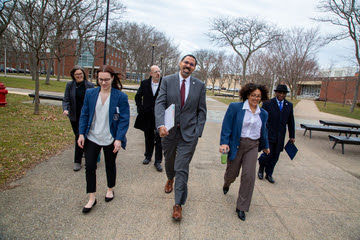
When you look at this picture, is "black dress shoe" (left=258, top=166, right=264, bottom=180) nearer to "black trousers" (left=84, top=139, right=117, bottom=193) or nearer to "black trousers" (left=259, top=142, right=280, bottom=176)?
"black trousers" (left=259, top=142, right=280, bottom=176)

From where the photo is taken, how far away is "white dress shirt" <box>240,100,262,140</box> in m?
3.11

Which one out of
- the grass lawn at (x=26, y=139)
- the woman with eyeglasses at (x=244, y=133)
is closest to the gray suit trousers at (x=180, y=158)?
the woman with eyeglasses at (x=244, y=133)

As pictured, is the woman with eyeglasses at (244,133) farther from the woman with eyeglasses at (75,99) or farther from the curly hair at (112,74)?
the woman with eyeglasses at (75,99)

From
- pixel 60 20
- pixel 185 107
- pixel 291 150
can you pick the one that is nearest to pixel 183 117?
pixel 185 107

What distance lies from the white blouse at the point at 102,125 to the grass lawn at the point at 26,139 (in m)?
1.70

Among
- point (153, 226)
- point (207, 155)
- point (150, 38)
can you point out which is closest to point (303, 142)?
point (207, 155)

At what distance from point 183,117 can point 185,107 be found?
134mm

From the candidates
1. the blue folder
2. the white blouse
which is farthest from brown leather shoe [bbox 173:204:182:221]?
the blue folder

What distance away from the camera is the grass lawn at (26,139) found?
4.02 meters

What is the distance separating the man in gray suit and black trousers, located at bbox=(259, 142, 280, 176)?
1.96m

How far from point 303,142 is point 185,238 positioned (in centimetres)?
726

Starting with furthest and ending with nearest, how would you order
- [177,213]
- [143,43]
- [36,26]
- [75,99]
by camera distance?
[143,43] < [36,26] < [75,99] < [177,213]

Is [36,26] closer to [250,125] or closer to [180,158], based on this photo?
[180,158]

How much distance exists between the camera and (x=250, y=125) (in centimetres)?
311
